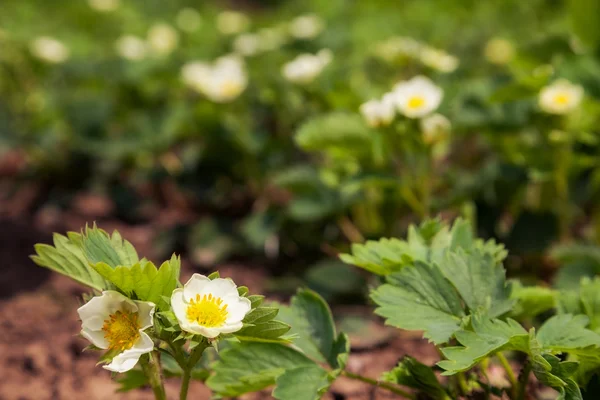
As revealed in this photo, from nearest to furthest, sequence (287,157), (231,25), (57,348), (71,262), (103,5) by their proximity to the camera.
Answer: (71,262) → (57,348) → (287,157) → (231,25) → (103,5)

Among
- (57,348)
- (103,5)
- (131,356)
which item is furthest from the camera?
(103,5)

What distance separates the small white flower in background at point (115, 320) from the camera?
97 cm

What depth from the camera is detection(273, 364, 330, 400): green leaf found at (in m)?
1.06

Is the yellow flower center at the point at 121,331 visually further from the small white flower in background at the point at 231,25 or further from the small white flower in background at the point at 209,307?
the small white flower in background at the point at 231,25

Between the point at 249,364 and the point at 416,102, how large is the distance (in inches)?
30.9

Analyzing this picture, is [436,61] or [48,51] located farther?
[48,51]

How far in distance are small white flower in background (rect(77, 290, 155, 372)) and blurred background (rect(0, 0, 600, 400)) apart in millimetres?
523

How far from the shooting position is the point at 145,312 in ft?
3.23

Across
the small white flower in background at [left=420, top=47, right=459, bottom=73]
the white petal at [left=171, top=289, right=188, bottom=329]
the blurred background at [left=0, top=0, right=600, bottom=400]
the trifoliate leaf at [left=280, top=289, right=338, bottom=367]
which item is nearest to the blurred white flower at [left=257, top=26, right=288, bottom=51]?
the blurred background at [left=0, top=0, right=600, bottom=400]

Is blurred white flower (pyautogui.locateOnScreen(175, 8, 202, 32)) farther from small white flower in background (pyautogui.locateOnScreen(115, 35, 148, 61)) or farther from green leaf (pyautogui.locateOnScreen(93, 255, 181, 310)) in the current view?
green leaf (pyautogui.locateOnScreen(93, 255, 181, 310))

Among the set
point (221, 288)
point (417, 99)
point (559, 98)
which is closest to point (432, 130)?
point (417, 99)

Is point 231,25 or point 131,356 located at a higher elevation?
point 231,25

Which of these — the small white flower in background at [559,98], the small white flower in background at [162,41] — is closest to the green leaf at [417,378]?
the small white flower in background at [559,98]

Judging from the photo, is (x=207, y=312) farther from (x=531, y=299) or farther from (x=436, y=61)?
(x=436, y=61)
